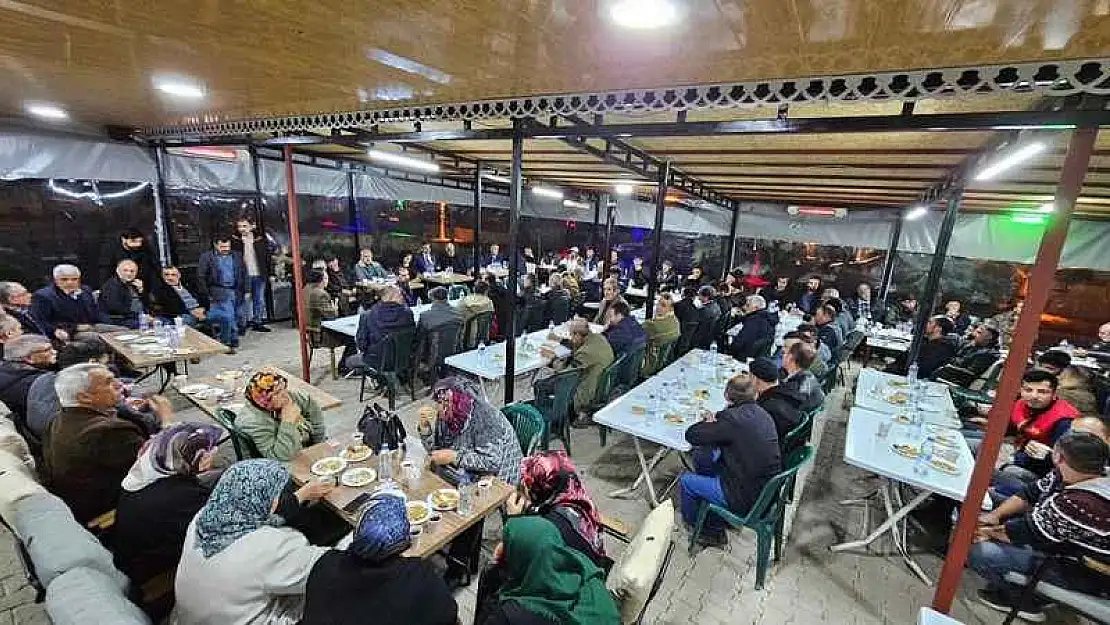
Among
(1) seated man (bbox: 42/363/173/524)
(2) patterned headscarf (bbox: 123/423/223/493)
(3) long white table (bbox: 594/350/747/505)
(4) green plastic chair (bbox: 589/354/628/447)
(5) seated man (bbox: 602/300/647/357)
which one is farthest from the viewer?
(5) seated man (bbox: 602/300/647/357)

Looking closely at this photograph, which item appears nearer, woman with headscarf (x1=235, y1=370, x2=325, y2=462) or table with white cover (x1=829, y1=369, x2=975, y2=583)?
woman with headscarf (x1=235, y1=370, x2=325, y2=462)

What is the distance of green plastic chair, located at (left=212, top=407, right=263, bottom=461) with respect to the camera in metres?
2.84

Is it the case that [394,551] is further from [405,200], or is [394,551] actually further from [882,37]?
[405,200]

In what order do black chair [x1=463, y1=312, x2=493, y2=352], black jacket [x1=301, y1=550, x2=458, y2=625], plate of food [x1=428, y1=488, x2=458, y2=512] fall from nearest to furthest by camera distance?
black jacket [x1=301, y1=550, x2=458, y2=625], plate of food [x1=428, y1=488, x2=458, y2=512], black chair [x1=463, y1=312, x2=493, y2=352]

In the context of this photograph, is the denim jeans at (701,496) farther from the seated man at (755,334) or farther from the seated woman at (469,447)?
the seated man at (755,334)

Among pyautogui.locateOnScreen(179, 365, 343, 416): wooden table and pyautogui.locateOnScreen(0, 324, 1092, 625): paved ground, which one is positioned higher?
pyautogui.locateOnScreen(179, 365, 343, 416): wooden table

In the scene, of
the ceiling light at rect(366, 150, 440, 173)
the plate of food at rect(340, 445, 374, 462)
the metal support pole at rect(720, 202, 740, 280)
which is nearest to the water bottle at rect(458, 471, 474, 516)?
the plate of food at rect(340, 445, 374, 462)

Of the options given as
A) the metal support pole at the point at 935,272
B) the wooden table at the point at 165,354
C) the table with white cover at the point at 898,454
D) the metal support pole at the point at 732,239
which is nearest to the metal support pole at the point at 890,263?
the metal support pole at the point at 732,239

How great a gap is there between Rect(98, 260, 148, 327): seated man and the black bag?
527 centimetres

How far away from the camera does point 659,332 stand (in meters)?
6.09

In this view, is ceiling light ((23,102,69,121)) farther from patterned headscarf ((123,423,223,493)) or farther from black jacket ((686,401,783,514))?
black jacket ((686,401,783,514))

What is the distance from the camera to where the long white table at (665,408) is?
11.7 ft

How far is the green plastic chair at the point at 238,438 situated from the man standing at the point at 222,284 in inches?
180

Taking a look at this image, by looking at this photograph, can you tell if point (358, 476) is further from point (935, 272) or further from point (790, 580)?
point (935, 272)
